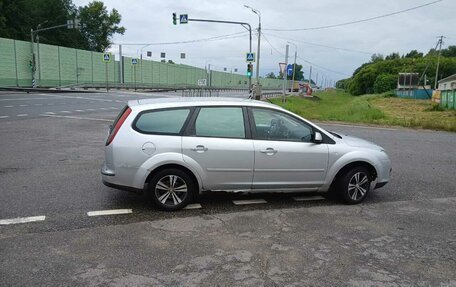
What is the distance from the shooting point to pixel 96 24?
8656cm

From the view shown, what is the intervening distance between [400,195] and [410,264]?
9.13 feet

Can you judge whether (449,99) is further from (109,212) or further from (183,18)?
(109,212)

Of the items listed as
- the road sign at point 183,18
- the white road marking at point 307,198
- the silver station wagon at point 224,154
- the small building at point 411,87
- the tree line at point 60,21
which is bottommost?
the white road marking at point 307,198

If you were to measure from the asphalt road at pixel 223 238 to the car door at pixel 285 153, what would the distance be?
0.38 meters

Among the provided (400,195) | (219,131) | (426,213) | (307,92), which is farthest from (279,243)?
(307,92)

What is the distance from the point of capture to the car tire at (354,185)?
19.8 feet

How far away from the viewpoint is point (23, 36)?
64312mm

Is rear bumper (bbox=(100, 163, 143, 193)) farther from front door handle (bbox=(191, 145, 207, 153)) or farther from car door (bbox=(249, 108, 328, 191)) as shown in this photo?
car door (bbox=(249, 108, 328, 191))

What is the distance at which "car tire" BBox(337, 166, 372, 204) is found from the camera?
6031mm

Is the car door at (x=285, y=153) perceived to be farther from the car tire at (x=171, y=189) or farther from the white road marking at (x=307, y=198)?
the car tire at (x=171, y=189)

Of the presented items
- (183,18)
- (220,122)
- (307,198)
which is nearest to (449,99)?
(183,18)

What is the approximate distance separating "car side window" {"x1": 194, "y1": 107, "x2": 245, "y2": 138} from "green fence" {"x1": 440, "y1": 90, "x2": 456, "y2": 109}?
3678cm

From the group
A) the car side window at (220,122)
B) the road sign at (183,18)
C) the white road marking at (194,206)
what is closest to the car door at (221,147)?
the car side window at (220,122)

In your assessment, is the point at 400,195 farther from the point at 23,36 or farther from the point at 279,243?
the point at 23,36
